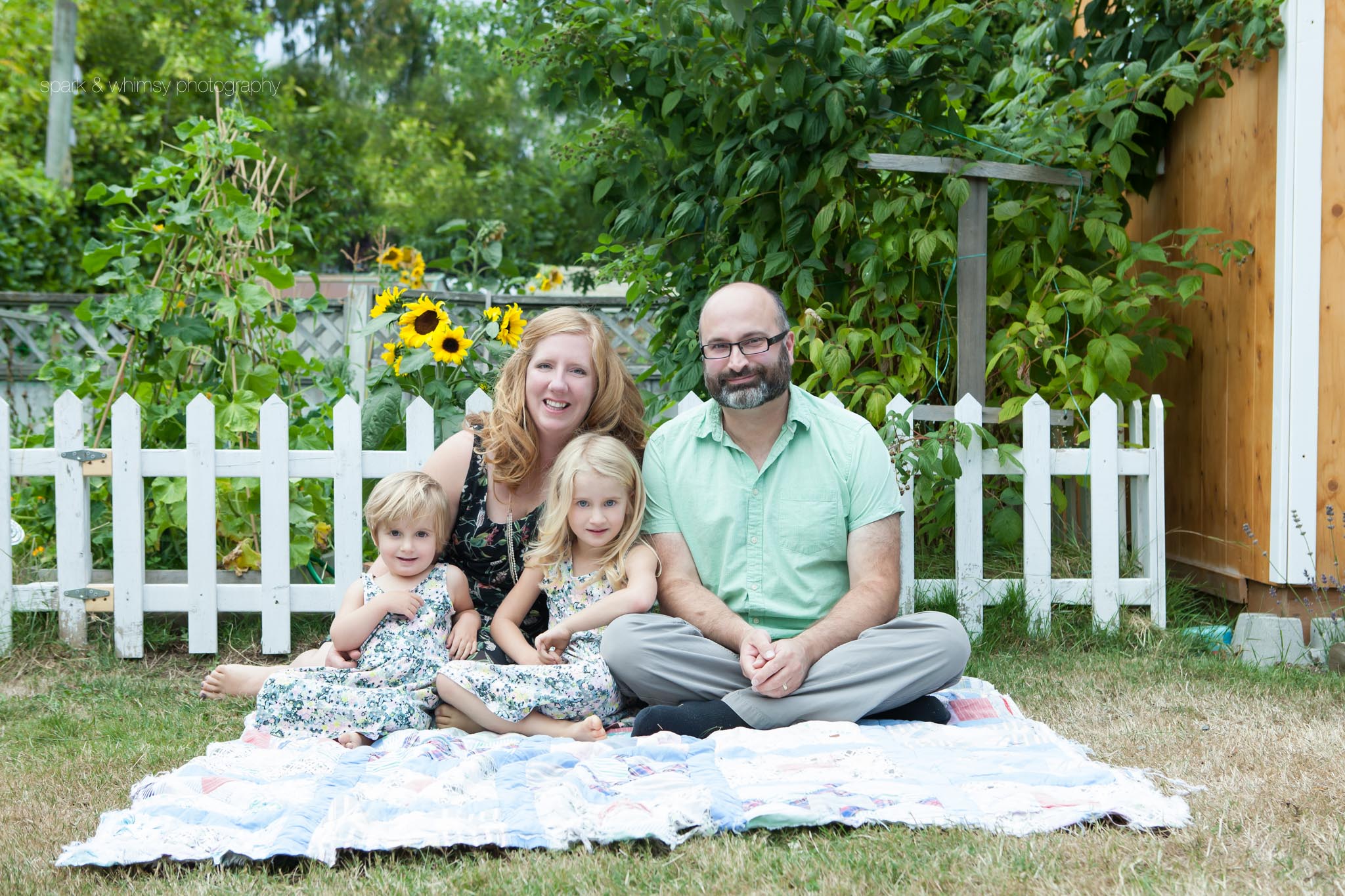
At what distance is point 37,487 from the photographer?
14.9 feet

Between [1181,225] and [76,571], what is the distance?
4396 mm

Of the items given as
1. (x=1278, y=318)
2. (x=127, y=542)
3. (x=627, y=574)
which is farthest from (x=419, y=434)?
(x=1278, y=318)

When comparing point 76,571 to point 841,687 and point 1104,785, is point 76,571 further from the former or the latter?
point 1104,785

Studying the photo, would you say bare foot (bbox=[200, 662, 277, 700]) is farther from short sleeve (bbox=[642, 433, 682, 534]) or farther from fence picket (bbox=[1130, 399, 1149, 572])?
fence picket (bbox=[1130, 399, 1149, 572])

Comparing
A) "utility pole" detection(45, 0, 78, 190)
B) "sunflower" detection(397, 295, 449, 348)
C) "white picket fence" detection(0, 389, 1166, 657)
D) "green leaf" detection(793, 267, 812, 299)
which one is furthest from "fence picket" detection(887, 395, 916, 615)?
"utility pole" detection(45, 0, 78, 190)

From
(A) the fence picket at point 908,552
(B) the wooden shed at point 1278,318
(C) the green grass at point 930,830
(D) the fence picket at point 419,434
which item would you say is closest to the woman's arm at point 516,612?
(C) the green grass at point 930,830

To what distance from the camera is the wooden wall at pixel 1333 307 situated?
3.71m

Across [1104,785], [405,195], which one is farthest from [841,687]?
[405,195]

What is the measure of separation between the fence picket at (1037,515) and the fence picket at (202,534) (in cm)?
282

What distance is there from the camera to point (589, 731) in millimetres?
2762

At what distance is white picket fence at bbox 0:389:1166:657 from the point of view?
3.89m

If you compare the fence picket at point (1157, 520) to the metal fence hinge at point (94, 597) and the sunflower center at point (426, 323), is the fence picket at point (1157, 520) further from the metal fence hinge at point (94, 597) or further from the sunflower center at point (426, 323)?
the metal fence hinge at point (94, 597)

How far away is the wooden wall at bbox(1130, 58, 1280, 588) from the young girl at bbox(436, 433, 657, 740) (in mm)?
2311

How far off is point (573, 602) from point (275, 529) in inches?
56.0
